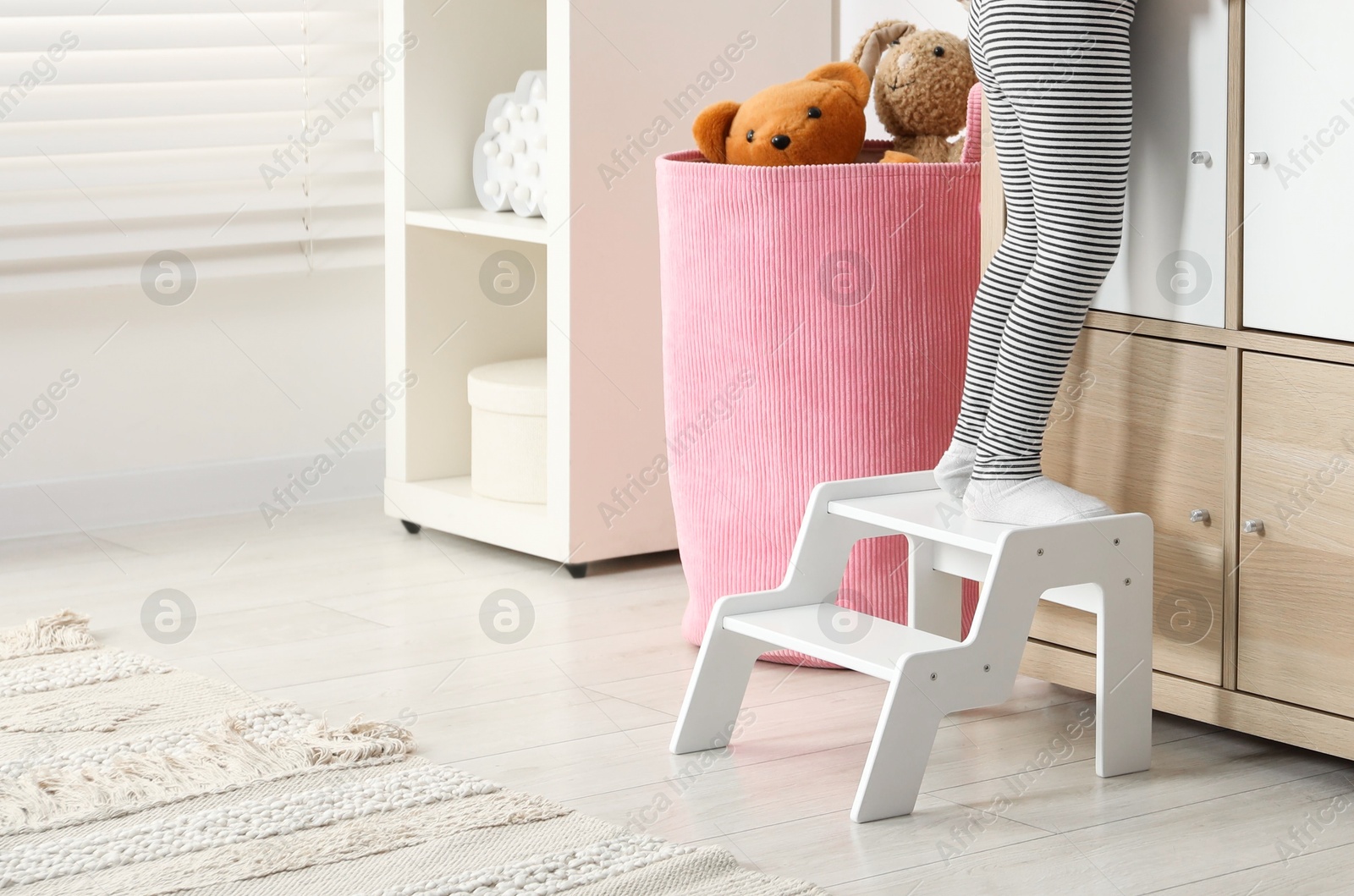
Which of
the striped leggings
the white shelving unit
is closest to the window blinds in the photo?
the white shelving unit

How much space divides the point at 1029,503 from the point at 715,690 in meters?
0.35

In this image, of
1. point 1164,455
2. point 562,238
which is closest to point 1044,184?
point 1164,455

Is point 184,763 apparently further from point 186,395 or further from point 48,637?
point 186,395

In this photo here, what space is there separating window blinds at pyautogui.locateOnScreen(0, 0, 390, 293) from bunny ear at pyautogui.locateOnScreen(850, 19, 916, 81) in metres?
0.73

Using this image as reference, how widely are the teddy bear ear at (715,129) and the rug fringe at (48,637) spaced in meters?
0.92

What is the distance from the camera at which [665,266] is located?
1869mm

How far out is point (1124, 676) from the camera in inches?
57.8

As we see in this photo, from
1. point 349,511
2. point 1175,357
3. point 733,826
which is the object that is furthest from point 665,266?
point 349,511

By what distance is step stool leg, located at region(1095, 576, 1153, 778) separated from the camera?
1457mm

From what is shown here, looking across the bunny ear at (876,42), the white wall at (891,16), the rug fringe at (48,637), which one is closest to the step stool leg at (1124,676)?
the bunny ear at (876,42)

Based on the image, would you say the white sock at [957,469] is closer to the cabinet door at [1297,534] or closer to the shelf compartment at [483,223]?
the cabinet door at [1297,534]

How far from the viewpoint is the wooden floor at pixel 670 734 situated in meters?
1.30

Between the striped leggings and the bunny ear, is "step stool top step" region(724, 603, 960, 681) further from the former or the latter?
the bunny ear

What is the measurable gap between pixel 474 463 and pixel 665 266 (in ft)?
2.03
